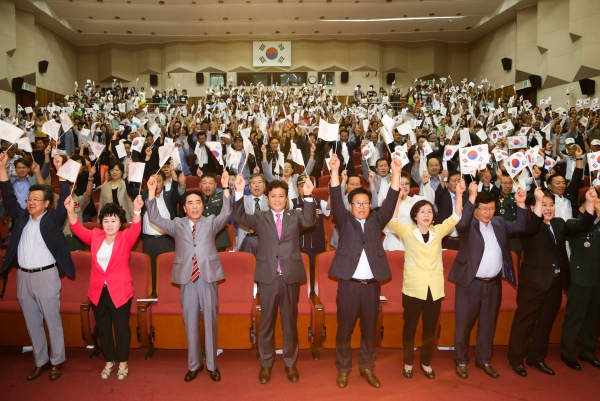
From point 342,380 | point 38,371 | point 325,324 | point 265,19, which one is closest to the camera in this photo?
point 342,380

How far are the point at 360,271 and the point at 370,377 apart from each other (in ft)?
2.38

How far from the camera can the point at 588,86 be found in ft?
40.9

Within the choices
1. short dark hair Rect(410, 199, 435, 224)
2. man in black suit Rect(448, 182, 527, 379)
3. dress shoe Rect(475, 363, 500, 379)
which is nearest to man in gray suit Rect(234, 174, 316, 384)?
short dark hair Rect(410, 199, 435, 224)

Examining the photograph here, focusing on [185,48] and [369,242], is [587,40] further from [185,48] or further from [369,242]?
[185,48]

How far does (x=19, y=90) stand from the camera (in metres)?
15.0

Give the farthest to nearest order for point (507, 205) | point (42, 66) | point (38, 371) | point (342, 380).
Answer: point (42, 66)
point (507, 205)
point (38, 371)
point (342, 380)

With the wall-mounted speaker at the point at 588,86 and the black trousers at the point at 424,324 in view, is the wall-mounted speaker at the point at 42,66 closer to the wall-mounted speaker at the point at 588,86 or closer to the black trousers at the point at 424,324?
the black trousers at the point at 424,324

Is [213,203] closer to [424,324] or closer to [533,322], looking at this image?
[424,324]

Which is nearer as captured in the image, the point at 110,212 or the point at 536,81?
the point at 110,212

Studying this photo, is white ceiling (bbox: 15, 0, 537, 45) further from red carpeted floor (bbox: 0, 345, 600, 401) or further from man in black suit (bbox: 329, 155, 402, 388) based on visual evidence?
red carpeted floor (bbox: 0, 345, 600, 401)

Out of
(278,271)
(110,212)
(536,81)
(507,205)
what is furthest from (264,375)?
(536,81)

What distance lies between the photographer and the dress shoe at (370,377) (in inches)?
117

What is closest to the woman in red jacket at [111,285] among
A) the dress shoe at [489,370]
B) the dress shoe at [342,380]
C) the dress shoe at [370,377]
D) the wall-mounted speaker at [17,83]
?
the dress shoe at [342,380]

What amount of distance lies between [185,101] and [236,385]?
13653 mm
